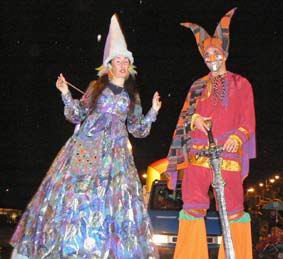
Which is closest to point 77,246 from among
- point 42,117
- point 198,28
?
point 198,28

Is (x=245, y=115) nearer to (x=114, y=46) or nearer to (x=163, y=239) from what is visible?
(x=114, y=46)

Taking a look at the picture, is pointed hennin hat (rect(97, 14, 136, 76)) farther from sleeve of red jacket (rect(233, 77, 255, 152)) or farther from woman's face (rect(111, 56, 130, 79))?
sleeve of red jacket (rect(233, 77, 255, 152))

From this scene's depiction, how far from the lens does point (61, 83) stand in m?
3.38

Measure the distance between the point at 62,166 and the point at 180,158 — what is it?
88 centimetres

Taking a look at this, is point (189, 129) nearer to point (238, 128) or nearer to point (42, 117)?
point (238, 128)

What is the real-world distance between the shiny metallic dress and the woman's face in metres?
0.35

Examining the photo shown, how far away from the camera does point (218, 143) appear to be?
321cm

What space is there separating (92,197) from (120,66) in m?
1.16

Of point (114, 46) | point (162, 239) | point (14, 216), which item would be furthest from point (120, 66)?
point (14, 216)

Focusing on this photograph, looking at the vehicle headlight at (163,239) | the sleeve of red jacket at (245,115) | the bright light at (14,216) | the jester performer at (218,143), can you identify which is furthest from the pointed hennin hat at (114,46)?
the bright light at (14,216)

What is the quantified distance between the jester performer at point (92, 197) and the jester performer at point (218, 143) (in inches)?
13.1

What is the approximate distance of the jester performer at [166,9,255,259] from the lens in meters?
3.07

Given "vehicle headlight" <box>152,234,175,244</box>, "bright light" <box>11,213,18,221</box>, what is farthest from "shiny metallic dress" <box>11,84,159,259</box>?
"bright light" <box>11,213,18,221</box>

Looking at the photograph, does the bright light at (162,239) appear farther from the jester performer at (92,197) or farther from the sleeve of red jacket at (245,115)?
the sleeve of red jacket at (245,115)
